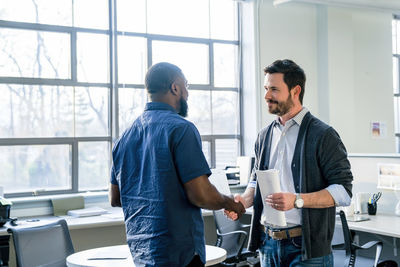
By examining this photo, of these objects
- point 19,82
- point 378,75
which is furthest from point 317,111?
point 19,82

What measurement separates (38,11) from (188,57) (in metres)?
1.67

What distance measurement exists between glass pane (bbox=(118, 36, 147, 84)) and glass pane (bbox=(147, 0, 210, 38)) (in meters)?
0.23

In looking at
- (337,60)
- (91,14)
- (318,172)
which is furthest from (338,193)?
(337,60)

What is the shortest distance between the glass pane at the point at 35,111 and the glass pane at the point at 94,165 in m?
0.24

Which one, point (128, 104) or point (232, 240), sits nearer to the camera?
point (232, 240)

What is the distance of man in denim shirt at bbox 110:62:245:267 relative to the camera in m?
1.79

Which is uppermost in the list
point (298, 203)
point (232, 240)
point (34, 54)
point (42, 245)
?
point (34, 54)

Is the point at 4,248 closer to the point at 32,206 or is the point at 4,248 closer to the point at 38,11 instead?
the point at 32,206

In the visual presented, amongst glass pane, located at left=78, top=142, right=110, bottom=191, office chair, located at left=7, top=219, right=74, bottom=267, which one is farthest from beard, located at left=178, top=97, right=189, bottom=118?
glass pane, located at left=78, top=142, right=110, bottom=191

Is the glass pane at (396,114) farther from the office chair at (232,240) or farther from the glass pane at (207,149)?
the office chair at (232,240)

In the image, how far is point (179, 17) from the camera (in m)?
5.60

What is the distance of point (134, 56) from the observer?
17.3 feet

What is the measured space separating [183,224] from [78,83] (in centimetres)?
344

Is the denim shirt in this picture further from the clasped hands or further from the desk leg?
the desk leg
